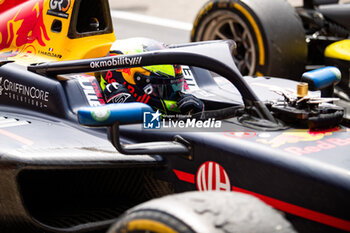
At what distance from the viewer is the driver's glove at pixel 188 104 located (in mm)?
3502

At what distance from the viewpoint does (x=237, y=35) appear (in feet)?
19.0

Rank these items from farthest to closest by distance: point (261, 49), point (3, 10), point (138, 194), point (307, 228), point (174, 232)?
point (261, 49), point (3, 10), point (138, 194), point (307, 228), point (174, 232)

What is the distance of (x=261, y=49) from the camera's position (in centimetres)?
540

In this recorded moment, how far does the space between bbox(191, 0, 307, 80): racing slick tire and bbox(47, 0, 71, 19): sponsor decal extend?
6.90ft

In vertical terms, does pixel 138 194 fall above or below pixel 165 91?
below

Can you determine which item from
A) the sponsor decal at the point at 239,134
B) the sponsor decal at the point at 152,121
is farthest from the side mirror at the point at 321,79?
the sponsor decal at the point at 152,121

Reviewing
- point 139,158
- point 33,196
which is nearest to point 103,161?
point 139,158

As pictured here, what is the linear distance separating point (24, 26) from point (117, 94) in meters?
1.06

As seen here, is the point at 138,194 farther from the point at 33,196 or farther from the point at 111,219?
the point at 33,196

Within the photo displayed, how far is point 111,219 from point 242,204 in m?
1.02

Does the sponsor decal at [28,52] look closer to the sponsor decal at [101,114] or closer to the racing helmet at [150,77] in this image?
the racing helmet at [150,77]

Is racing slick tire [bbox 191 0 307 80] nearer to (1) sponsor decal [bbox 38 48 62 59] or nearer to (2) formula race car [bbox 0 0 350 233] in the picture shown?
(2) formula race car [bbox 0 0 350 233]

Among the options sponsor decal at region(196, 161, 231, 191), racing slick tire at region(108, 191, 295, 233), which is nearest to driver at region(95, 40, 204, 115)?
sponsor decal at region(196, 161, 231, 191)

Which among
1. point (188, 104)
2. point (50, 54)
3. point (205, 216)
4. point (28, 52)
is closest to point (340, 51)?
point (188, 104)
